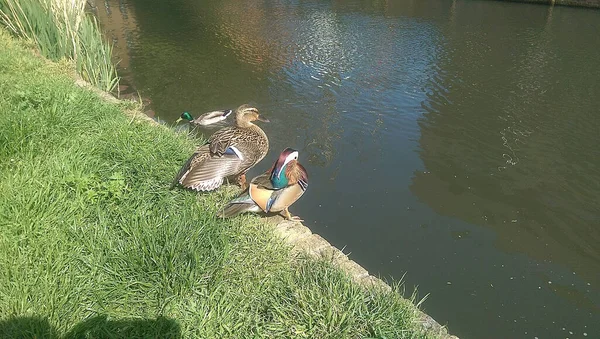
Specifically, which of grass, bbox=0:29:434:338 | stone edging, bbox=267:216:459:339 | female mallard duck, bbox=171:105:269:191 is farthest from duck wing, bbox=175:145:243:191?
stone edging, bbox=267:216:459:339

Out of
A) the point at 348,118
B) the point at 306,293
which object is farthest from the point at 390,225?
the point at 348,118

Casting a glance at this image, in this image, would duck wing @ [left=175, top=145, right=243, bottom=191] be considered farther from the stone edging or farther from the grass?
the stone edging

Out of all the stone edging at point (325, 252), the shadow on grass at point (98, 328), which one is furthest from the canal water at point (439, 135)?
the shadow on grass at point (98, 328)

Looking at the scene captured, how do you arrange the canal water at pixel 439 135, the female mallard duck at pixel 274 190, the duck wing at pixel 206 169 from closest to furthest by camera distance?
the female mallard duck at pixel 274 190
the duck wing at pixel 206 169
the canal water at pixel 439 135

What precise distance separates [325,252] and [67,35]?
24.2 ft

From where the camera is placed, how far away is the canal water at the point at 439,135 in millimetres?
4992

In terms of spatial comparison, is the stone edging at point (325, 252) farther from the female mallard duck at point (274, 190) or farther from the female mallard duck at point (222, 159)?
the female mallard duck at point (222, 159)

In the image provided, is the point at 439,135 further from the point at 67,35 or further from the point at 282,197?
the point at 67,35

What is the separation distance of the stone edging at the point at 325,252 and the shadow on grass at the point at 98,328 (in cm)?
118

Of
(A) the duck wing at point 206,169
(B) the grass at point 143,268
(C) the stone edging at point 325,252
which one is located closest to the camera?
(B) the grass at point 143,268

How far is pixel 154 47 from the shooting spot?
15539 mm

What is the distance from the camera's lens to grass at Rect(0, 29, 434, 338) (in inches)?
104

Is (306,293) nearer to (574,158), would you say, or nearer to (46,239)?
→ (46,239)

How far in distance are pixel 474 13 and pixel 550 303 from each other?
19.2m
